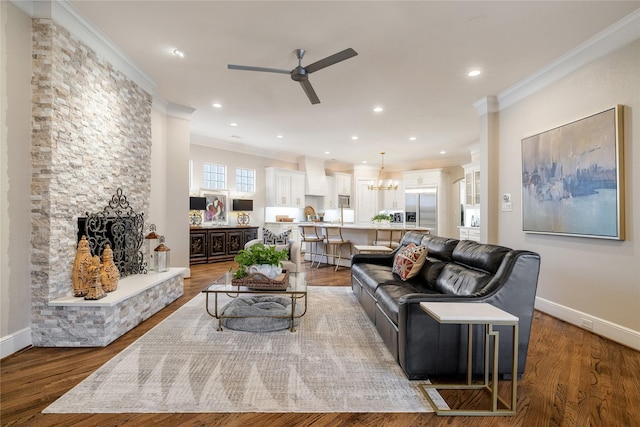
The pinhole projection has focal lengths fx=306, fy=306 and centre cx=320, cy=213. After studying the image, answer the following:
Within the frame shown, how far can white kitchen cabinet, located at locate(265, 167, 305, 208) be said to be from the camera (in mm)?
8938

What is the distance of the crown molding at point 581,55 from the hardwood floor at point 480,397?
9.67 ft

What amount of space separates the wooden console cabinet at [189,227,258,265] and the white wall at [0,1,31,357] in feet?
14.3

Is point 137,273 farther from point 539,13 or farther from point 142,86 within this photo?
point 539,13

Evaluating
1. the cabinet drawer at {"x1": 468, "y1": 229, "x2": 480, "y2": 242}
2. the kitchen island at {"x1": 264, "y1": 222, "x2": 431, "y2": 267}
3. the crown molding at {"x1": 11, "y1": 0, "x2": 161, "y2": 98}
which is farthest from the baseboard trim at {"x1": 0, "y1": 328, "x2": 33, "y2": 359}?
the cabinet drawer at {"x1": 468, "y1": 229, "x2": 480, "y2": 242}

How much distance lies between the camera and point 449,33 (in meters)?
3.08

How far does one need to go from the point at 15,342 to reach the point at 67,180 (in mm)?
1464

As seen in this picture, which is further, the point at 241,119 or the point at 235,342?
the point at 241,119

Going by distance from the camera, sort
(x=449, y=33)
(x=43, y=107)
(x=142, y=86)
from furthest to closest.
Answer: (x=142, y=86)
(x=449, y=33)
(x=43, y=107)

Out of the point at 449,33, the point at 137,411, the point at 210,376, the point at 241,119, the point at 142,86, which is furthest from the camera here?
the point at 241,119

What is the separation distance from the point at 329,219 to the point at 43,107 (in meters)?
8.74

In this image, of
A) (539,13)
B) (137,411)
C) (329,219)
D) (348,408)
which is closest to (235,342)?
(137,411)

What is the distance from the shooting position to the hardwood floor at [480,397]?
1.78 metres

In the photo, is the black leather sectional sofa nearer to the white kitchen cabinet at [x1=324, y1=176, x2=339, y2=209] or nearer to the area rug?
the area rug

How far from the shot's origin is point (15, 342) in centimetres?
260
